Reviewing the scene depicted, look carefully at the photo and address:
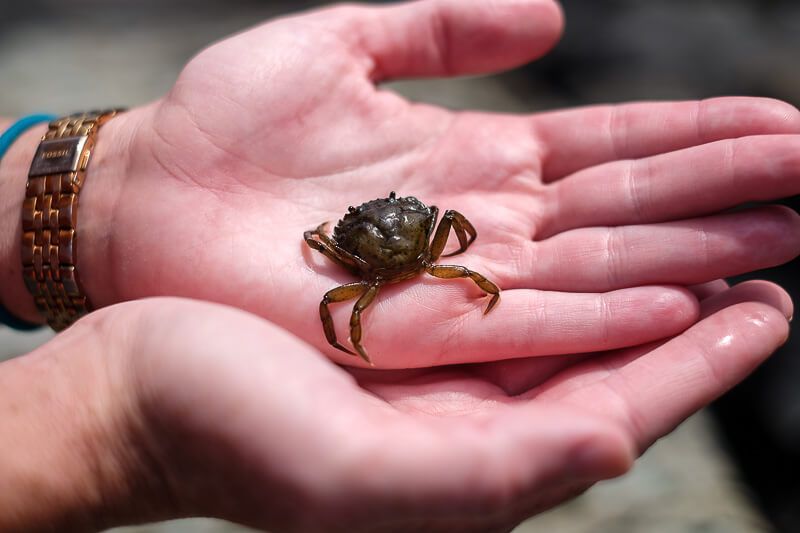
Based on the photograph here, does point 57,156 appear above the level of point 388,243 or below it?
above

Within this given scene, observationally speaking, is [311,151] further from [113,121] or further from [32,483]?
[32,483]

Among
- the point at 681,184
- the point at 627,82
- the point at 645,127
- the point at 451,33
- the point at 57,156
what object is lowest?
the point at 627,82

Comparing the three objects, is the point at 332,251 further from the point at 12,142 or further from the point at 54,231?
the point at 12,142

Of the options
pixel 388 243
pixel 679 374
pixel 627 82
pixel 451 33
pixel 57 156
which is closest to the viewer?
pixel 679 374

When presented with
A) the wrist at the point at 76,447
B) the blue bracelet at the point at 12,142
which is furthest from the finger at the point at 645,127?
the blue bracelet at the point at 12,142

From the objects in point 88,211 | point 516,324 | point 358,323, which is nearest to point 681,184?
point 516,324

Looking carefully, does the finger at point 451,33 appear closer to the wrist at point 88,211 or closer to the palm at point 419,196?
the palm at point 419,196

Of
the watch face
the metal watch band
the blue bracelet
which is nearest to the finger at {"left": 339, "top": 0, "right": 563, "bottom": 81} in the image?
the watch face

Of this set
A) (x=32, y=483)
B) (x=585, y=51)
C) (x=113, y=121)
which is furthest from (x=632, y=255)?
(x=585, y=51)
